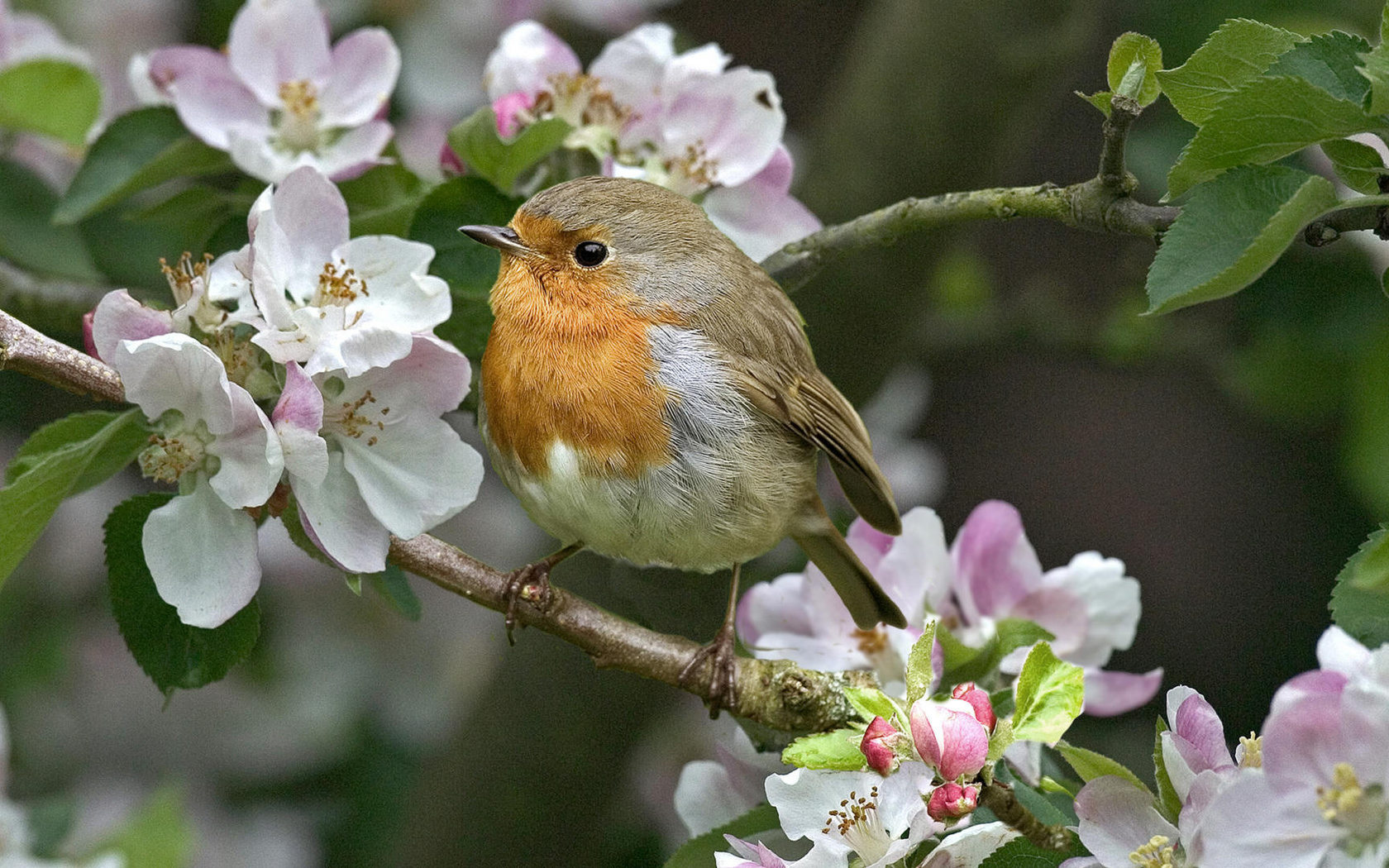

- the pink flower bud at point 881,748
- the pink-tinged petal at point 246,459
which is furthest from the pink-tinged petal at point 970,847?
the pink-tinged petal at point 246,459

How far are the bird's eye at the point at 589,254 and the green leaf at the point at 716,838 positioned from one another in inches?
31.7

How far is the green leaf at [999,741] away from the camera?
1296 millimetres

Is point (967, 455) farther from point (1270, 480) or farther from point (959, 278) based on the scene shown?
point (959, 278)

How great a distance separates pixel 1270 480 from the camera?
471cm

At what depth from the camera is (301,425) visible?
1.42m

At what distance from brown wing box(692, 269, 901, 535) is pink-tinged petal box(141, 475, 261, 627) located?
2.33ft

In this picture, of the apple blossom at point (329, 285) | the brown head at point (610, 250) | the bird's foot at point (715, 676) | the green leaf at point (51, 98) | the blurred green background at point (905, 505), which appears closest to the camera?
the apple blossom at point (329, 285)

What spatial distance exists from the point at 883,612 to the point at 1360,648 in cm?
72

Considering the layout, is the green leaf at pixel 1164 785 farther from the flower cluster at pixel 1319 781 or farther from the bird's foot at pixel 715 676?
the bird's foot at pixel 715 676

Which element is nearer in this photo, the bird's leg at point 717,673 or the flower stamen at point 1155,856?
the flower stamen at point 1155,856

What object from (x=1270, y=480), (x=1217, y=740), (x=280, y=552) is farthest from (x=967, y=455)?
(x=1217, y=740)

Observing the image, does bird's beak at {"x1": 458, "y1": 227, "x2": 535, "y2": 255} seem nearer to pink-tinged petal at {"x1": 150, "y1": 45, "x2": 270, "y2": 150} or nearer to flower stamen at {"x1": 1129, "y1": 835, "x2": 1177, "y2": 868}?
pink-tinged petal at {"x1": 150, "y1": 45, "x2": 270, "y2": 150}

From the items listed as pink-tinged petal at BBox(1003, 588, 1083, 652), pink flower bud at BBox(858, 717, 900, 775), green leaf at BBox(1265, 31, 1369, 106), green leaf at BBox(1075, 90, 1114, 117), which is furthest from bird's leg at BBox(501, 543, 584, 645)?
green leaf at BBox(1265, 31, 1369, 106)

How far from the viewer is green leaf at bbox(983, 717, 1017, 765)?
4.25 ft
